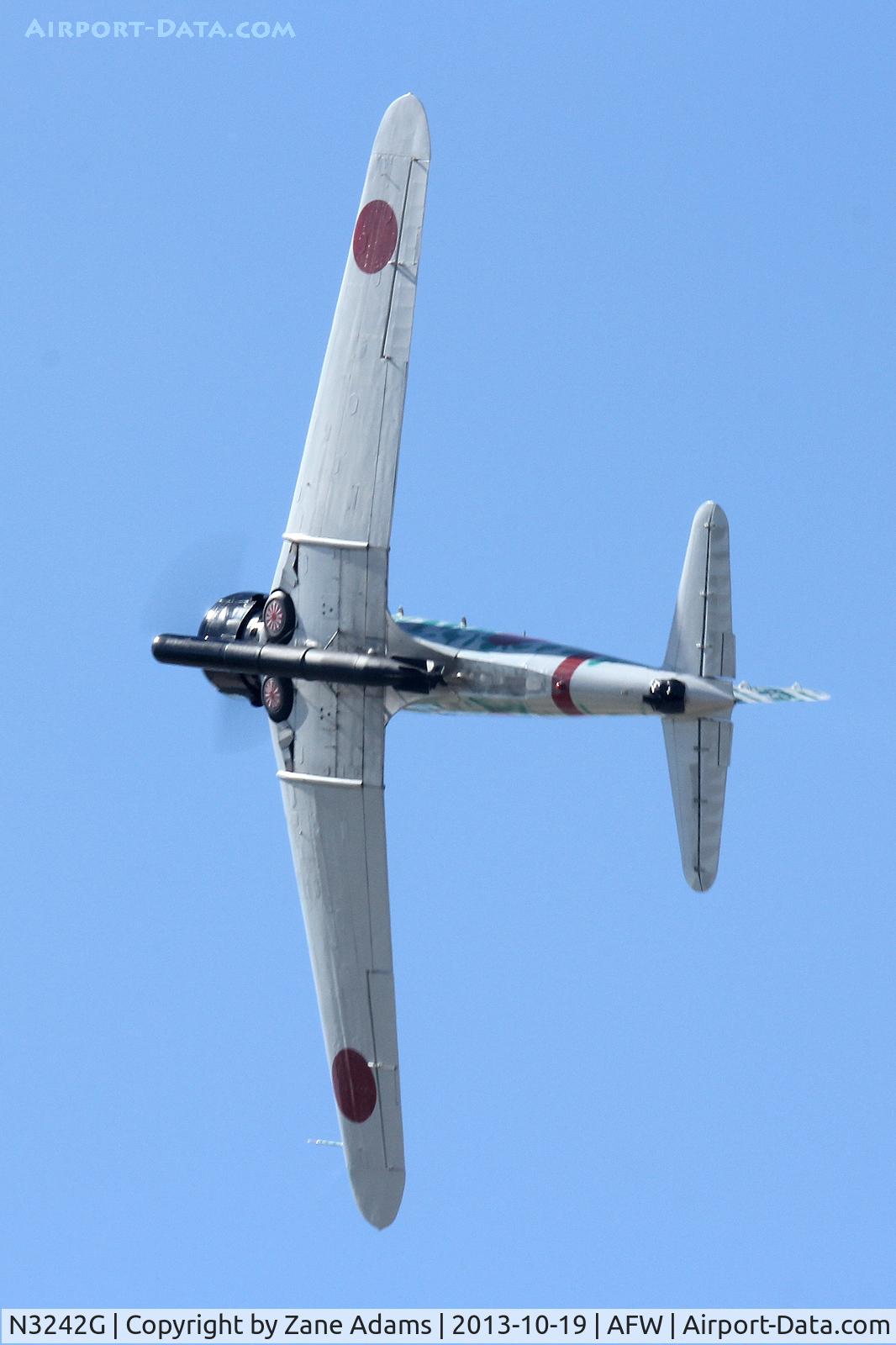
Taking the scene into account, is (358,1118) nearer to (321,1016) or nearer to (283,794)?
(321,1016)

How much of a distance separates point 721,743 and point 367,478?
5.79 metres

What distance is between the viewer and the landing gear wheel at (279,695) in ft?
108

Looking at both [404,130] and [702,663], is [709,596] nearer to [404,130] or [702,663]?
[702,663]

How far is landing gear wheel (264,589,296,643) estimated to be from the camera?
3244cm

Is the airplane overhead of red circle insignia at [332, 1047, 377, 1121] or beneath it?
overhead

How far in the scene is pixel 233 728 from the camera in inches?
1310

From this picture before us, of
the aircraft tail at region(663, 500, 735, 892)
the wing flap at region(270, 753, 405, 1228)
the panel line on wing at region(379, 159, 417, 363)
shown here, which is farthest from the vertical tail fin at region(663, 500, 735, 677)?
the wing flap at region(270, 753, 405, 1228)

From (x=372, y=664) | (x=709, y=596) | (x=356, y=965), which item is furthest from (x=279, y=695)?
(x=709, y=596)

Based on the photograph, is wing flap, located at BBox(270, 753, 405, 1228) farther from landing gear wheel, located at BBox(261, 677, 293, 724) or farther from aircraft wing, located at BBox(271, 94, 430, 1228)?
landing gear wheel, located at BBox(261, 677, 293, 724)

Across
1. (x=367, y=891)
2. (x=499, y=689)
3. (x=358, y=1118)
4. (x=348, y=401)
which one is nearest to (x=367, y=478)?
(x=348, y=401)

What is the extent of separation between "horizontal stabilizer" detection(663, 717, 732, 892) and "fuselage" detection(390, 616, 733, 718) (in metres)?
0.59

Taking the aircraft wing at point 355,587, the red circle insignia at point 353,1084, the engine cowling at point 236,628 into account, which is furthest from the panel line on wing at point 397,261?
the red circle insignia at point 353,1084

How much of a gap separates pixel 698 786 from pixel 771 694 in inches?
74.4

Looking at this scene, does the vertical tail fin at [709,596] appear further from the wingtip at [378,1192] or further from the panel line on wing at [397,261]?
the wingtip at [378,1192]
